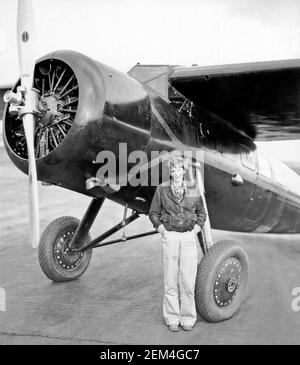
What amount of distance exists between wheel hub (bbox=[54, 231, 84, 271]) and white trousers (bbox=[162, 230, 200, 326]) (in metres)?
1.86

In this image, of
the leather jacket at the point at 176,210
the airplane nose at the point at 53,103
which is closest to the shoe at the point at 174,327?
the leather jacket at the point at 176,210

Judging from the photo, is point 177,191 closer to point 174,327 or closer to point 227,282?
point 227,282

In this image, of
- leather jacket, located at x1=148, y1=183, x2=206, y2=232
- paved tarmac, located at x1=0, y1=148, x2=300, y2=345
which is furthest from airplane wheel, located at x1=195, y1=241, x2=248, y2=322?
leather jacket, located at x1=148, y1=183, x2=206, y2=232

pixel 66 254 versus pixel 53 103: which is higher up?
pixel 53 103

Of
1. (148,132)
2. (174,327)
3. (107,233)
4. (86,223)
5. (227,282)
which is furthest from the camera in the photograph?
(86,223)

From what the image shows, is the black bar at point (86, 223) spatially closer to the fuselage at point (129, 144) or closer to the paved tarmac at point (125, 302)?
the paved tarmac at point (125, 302)

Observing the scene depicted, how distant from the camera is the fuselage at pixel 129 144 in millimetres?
3105

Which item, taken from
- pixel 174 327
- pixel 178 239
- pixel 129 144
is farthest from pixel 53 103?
pixel 174 327

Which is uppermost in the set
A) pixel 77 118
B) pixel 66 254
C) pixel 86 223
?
pixel 77 118

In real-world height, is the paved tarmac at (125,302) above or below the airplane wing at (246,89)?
below

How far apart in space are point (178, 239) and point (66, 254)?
205 centimetres

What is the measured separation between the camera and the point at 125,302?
162 inches

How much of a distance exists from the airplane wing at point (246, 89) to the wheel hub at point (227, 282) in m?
1.61

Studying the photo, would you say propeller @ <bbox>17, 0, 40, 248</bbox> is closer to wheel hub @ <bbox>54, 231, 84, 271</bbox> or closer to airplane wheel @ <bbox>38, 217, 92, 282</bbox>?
airplane wheel @ <bbox>38, 217, 92, 282</bbox>
